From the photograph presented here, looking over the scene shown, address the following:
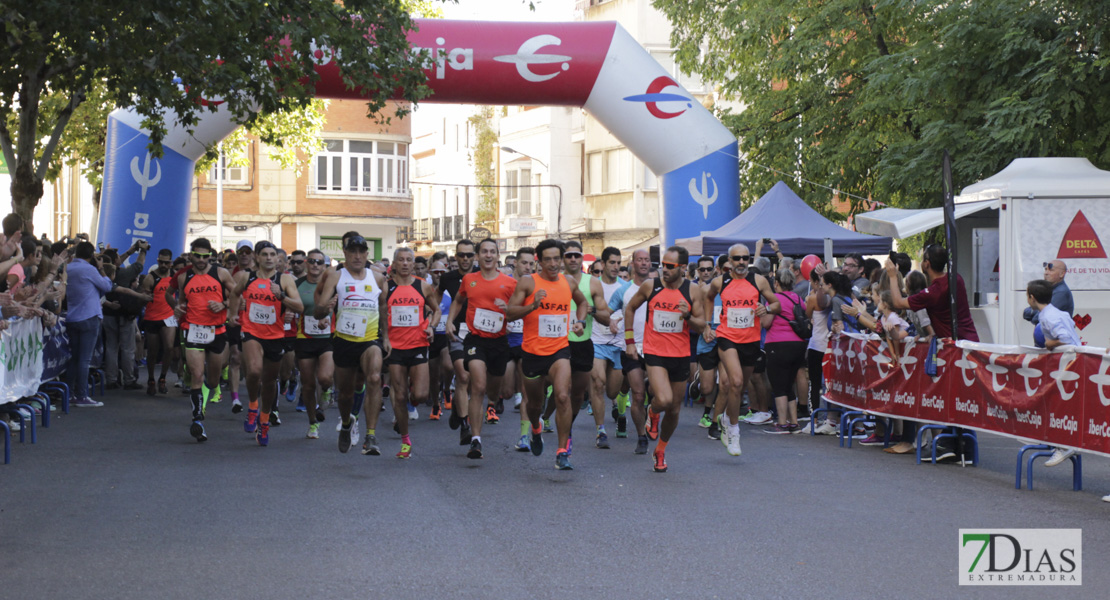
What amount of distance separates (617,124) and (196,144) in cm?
693

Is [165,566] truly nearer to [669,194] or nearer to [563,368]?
[563,368]

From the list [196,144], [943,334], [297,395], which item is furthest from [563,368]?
[196,144]

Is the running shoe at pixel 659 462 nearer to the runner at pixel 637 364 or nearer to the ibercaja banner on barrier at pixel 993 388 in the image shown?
the runner at pixel 637 364

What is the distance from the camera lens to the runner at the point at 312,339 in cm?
1248

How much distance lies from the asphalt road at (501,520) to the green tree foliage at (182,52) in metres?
3.72

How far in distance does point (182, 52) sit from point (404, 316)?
3773 millimetres

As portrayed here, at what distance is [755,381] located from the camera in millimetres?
15266

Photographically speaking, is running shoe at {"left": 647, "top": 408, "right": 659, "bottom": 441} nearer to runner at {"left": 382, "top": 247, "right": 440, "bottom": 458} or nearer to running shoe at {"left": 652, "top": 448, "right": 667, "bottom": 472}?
running shoe at {"left": 652, "top": 448, "right": 667, "bottom": 472}

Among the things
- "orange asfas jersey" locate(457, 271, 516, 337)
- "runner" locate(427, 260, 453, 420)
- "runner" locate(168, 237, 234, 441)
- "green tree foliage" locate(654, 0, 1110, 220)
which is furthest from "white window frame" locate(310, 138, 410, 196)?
"orange asfas jersey" locate(457, 271, 516, 337)

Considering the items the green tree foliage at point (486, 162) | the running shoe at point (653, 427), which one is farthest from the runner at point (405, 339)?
the green tree foliage at point (486, 162)

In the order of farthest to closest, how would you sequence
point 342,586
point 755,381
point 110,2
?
point 755,381
point 110,2
point 342,586

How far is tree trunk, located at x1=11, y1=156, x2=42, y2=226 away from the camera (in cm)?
1708

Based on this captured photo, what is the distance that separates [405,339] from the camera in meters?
11.8

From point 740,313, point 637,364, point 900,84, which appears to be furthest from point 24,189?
point 900,84
